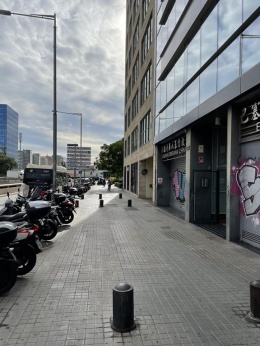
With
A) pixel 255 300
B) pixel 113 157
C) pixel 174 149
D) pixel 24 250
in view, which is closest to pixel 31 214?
pixel 24 250

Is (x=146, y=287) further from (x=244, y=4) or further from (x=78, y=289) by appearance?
(x=244, y=4)

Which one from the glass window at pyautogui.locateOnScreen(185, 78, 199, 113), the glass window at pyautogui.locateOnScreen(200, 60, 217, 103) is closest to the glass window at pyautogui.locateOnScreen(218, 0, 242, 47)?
the glass window at pyautogui.locateOnScreen(200, 60, 217, 103)

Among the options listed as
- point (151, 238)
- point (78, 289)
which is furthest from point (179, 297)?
point (151, 238)

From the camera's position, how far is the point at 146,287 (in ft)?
17.6

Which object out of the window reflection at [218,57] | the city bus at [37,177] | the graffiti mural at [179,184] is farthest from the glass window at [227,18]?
the city bus at [37,177]

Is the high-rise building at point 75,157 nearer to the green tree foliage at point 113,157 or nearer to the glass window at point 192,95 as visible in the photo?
the green tree foliage at point 113,157

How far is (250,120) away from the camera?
8.55m

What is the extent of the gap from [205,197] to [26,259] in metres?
8.52

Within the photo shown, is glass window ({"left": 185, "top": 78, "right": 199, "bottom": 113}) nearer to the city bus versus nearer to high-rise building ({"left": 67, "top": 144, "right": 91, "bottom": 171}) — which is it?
the city bus

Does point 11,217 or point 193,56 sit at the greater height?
point 193,56

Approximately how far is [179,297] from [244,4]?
7.18 m

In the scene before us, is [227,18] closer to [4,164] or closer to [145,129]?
[145,129]

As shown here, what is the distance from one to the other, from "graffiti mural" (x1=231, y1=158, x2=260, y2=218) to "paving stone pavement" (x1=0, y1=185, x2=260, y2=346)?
42.4 inches

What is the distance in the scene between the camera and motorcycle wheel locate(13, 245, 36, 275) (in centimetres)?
588
